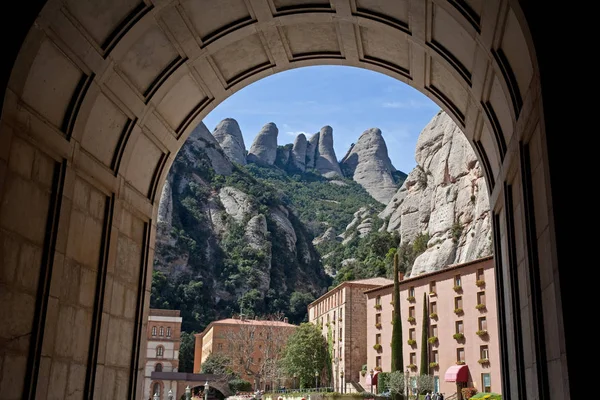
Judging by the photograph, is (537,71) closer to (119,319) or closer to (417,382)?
(119,319)

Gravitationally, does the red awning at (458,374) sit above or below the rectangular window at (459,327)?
below

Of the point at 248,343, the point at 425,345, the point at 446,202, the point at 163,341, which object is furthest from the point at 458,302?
the point at 163,341

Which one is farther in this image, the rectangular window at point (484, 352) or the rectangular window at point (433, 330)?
the rectangular window at point (433, 330)

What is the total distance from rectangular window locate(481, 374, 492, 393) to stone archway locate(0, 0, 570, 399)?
37.1 meters

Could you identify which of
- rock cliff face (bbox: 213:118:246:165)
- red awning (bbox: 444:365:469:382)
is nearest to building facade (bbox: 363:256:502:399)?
red awning (bbox: 444:365:469:382)

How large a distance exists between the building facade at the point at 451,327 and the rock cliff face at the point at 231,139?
11962cm

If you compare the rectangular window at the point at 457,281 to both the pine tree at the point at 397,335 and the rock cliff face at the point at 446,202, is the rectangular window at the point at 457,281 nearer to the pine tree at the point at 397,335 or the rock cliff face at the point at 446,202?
the rock cliff face at the point at 446,202

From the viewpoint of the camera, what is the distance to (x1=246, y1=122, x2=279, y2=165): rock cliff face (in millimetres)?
185875

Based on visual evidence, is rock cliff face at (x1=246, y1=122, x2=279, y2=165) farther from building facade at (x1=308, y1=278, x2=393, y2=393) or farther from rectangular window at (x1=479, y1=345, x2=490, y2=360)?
rectangular window at (x1=479, y1=345, x2=490, y2=360)

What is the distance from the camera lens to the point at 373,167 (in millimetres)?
187250

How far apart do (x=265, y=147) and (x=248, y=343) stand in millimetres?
119087

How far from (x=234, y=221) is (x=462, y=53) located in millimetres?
117845

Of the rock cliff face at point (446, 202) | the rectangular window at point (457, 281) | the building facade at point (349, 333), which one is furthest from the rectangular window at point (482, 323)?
the building facade at point (349, 333)

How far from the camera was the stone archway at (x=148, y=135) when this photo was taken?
6270mm
